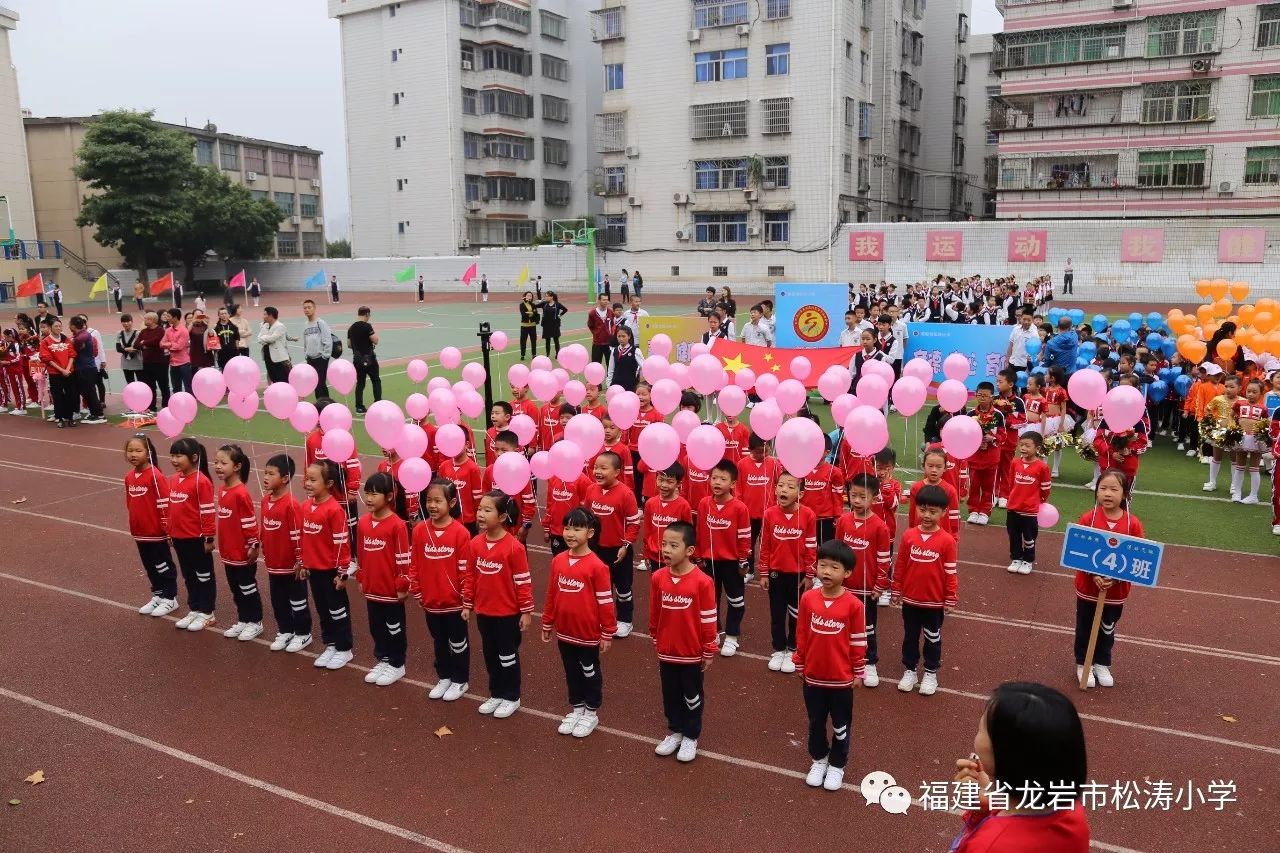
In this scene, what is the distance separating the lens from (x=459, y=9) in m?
51.5

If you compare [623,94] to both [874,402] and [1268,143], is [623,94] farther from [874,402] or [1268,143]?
[874,402]

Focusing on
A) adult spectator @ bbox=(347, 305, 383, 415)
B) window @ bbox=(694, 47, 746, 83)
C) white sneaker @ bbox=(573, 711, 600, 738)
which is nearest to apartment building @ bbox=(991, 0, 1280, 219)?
window @ bbox=(694, 47, 746, 83)

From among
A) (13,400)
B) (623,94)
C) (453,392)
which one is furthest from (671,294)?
(453,392)

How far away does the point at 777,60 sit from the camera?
42.5 meters

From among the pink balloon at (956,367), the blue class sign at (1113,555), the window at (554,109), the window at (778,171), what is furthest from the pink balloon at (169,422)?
the window at (554,109)

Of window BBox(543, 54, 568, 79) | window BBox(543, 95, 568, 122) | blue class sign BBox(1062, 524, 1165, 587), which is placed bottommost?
blue class sign BBox(1062, 524, 1165, 587)

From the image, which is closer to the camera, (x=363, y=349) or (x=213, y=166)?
(x=363, y=349)

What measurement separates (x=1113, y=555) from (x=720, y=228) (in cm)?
4123

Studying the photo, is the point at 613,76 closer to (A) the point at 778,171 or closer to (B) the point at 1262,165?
(A) the point at 778,171

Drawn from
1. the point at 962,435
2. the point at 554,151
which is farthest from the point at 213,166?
the point at 962,435

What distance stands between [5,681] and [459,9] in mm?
52457

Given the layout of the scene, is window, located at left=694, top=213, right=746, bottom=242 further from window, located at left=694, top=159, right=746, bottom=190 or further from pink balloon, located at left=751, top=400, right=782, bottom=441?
pink balloon, located at left=751, top=400, right=782, bottom=441

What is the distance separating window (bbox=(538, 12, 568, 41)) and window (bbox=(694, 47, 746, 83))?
16542 millimetres

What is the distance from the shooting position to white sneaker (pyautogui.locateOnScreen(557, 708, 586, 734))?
18.4 feet
